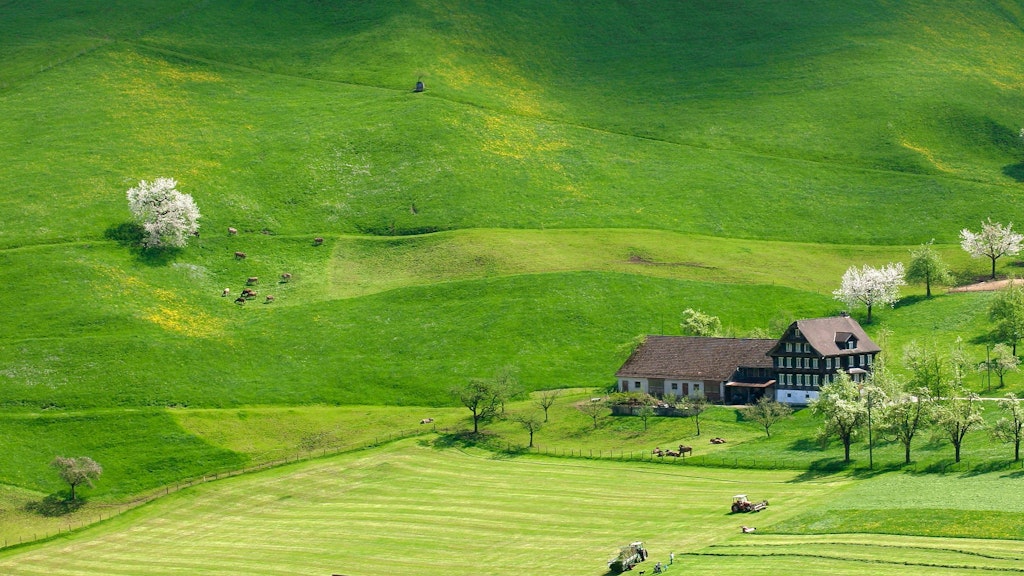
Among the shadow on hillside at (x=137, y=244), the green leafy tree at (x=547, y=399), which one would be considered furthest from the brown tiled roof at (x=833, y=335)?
the shadow on hillside at (x=137, y=244)

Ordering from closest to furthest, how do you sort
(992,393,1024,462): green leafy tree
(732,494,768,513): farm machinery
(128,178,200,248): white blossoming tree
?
(732,494,768,513): farm machinery → (992,393,1024,462): green leafy tree → (128,178,200,248): white blossoming tree

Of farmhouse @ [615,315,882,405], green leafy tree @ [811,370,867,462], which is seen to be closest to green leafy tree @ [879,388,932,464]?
green leafy tree @ [811,370,867,462]

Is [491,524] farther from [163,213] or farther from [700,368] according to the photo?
[163,213]

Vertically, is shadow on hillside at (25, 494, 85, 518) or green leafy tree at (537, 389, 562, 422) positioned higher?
green leafy tree at (537, 389, 562, 422)

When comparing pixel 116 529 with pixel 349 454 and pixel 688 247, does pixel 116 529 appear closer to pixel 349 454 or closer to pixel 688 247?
pixel 349 454

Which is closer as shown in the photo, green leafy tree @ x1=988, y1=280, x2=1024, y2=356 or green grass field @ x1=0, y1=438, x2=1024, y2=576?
green grass field @ x1=0, y1=438, x2=1024, y2=576

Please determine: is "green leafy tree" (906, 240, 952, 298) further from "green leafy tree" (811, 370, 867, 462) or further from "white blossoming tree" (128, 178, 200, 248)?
"white blossoming tree" (128, 178, 200, 248)

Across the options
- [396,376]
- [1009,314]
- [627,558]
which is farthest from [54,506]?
[1009,314]
